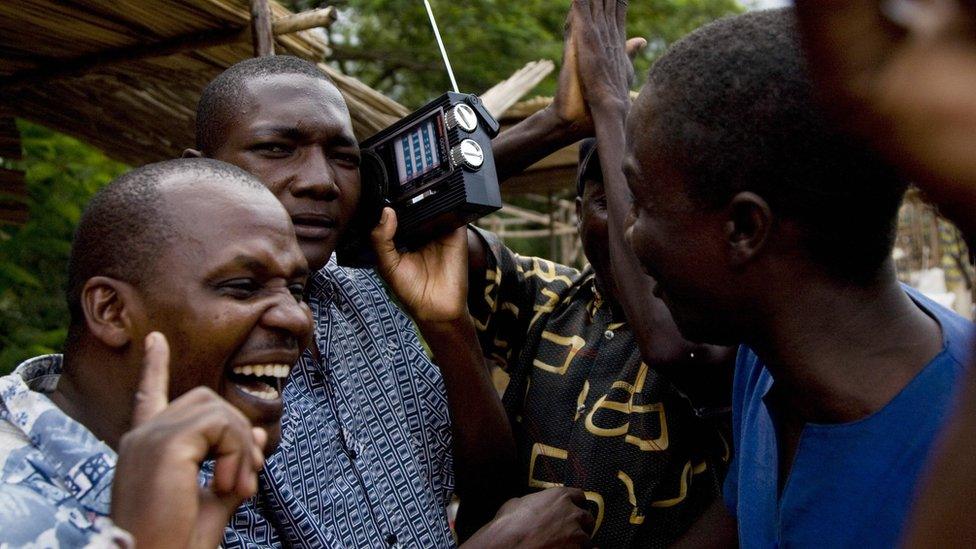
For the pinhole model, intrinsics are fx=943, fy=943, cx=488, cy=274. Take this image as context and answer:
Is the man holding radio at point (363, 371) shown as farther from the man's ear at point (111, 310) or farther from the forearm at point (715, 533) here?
the man's ear at point (111, 310)

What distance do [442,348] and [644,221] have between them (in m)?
0.62

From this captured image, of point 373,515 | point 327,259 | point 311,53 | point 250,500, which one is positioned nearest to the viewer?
point 250,500

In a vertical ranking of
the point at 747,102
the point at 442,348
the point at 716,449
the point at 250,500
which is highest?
the point at 747,102

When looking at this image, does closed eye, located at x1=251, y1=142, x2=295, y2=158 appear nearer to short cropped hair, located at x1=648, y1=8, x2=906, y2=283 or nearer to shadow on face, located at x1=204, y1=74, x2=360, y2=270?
shadow on face, located at x1=204, y1=74, x2=360, y2=270

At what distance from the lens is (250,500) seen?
159 cm

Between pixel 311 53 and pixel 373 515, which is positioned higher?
pixel 311 53

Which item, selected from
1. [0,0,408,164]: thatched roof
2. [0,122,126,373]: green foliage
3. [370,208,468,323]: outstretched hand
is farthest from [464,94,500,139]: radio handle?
[0,122,126,373]: green foliage

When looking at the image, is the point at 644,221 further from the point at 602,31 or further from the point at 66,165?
the point at 66,165

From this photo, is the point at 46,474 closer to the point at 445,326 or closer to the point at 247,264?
the point at 247,264

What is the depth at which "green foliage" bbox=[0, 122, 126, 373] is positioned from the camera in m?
3.83

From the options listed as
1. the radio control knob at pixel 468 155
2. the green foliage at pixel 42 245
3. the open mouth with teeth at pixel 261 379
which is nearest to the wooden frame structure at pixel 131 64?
the green foliage at pixel 42 245

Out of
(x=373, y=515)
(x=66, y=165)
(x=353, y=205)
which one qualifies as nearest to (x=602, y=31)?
(x=353, y=205)

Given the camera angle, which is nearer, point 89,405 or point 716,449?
point 89,405

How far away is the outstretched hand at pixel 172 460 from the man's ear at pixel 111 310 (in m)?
0.27
